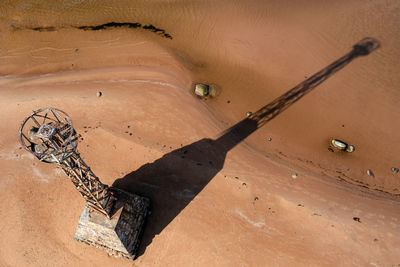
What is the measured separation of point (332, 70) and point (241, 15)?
32.8 feet

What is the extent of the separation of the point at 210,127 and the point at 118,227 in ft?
30.3

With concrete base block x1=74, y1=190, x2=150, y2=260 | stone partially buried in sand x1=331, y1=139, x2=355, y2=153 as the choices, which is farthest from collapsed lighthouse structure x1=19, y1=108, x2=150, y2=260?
stone partially buried in sand x1=331, y1=139, x2=355, y2=153

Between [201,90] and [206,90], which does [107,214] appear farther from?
[206,90]

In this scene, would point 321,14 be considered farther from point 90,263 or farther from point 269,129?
point 90,263

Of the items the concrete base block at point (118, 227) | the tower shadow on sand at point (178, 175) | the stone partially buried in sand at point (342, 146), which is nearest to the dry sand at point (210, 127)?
the tower shadow on sand at point (178, 175)

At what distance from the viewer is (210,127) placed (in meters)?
18.5

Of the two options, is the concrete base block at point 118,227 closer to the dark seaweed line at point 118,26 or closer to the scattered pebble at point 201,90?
the scattered pebble at point 201,90

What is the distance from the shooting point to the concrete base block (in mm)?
13156

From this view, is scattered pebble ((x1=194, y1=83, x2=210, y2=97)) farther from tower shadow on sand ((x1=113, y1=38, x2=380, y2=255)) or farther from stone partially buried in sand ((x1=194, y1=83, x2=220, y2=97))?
tower shadow on sand ((x1=113, y1=38, x2=380, y2=255))

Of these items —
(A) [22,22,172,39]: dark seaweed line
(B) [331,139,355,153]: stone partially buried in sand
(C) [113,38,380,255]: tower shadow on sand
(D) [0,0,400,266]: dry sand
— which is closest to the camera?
(D) [0,0,400,266]: dry sand

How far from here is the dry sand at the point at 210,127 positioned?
50.6 feet

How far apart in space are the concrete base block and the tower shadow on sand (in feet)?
3.20

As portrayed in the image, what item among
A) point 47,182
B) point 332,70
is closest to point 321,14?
point 332,70

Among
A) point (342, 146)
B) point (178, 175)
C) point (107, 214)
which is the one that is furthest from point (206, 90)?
point (107, 214)
